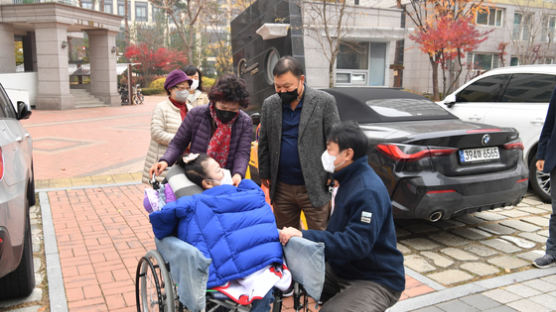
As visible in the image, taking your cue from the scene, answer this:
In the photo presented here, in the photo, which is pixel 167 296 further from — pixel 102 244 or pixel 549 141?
pixel 549 141

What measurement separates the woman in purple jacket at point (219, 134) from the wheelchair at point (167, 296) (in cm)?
73

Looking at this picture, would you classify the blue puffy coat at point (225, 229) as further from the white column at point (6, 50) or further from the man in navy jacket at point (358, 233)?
the white column at point (6, 50)

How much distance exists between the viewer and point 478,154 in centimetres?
474

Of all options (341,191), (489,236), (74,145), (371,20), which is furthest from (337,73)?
(341,191)

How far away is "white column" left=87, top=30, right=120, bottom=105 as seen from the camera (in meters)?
24.7

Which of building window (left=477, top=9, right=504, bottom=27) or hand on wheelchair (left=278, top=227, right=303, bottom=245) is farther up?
building window (left=477, top=9, right=504, bottom=27)

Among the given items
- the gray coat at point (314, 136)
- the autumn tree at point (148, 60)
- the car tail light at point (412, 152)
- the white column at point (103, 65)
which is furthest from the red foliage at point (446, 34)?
the autumn tree at point (148, 60)

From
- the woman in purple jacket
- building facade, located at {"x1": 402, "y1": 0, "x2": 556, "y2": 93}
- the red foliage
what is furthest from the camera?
building facade, located at {"x1": 402, "y1": 0, "x2": 556, "y2": 93}

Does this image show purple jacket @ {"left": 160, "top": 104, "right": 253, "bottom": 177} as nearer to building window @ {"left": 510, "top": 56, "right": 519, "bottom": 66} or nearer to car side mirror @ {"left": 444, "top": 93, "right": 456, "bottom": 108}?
car side mirror @ {"left": 444, "top": 93, "right": 456, "bottom": 108}

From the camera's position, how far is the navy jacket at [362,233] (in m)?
2.32

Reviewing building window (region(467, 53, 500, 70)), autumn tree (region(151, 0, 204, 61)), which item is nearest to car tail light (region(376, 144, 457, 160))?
building window (region(467, 53, 500, 70))

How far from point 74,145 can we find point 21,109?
7.26 meters

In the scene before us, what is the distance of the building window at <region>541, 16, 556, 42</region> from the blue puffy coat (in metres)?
29.7

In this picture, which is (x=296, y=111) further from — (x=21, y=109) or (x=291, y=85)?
(x=21, y=109)
